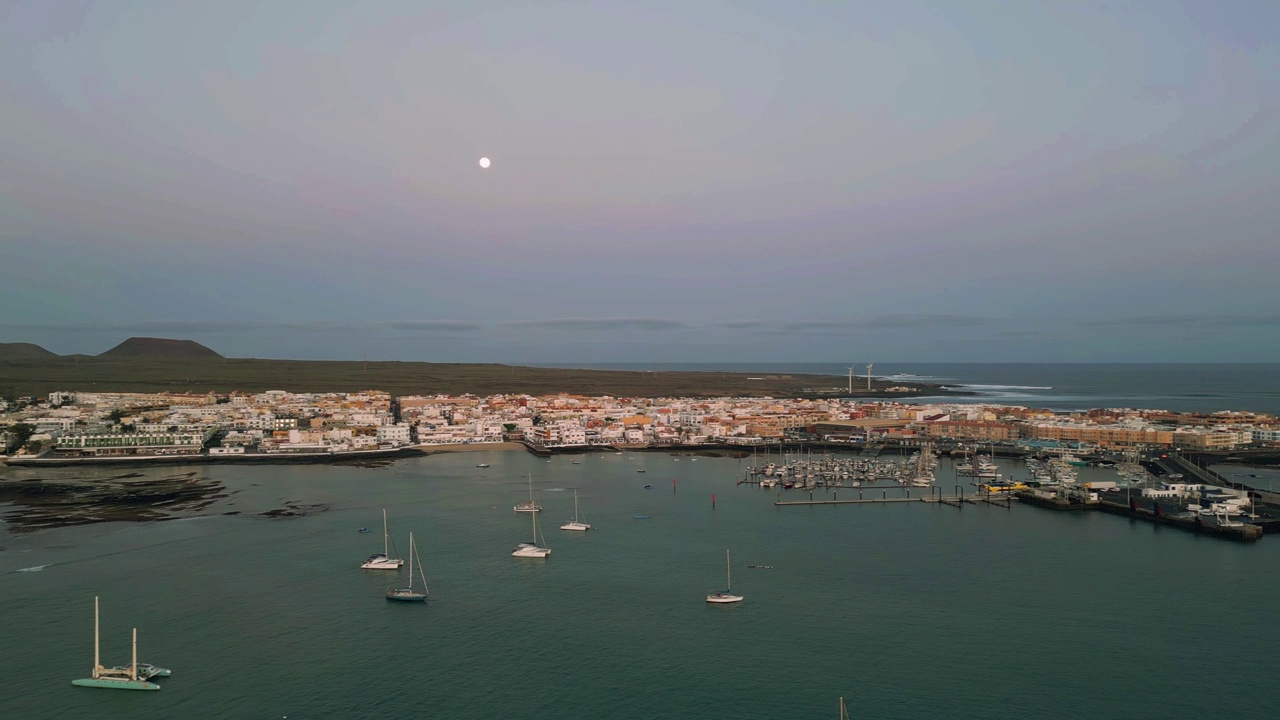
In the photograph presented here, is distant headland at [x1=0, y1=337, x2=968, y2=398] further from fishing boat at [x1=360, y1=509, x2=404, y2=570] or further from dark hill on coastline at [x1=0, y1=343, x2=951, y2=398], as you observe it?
fishing boat at [x1=360, y1=509, x2=404, y2=570]

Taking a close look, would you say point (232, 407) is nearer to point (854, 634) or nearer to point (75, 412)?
point (75, 412)

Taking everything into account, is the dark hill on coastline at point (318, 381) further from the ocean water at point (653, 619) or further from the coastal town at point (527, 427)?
the ocean water at point (653, 619)

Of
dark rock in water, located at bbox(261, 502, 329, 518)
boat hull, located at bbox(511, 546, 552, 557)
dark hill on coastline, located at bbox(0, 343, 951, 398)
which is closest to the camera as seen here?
boat hull, located at bbox(511, 546, 552, 557)

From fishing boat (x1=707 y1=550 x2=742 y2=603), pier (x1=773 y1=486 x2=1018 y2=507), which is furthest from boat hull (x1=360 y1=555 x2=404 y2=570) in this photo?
pier (x1=773 y1=486 x2=1018 y2=507)

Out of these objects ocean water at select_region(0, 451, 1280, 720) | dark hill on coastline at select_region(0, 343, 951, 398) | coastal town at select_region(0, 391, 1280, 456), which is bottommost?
ocean water at select_region(0, 451, 1280, 720)

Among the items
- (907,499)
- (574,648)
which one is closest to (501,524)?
(574,648)

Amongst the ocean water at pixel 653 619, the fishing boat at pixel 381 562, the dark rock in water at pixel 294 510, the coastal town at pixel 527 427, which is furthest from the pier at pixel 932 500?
the coastal town at pixel 527 427
